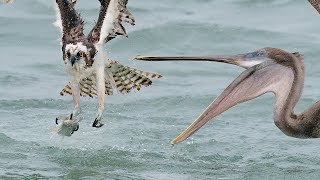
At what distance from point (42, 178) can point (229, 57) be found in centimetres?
246

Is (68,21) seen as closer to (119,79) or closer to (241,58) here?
(119,79)

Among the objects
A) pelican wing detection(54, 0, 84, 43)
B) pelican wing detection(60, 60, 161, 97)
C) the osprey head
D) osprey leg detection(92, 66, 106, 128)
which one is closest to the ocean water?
osprey leg detection(92, 66, 106, 128)

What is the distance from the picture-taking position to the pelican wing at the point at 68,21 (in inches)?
468

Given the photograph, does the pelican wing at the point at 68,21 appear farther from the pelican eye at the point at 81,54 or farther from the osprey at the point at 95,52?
the pelican eye at the point at 81,54

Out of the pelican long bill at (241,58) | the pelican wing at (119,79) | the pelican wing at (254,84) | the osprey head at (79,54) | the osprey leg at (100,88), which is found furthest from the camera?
the pelican wing at (119,79)

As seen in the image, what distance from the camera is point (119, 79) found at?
40.6 feet

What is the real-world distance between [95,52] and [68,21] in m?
0.43

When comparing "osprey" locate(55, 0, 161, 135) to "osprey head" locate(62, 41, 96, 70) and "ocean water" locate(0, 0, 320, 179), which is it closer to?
"osprey head" locate(62, 41, 96, 70)

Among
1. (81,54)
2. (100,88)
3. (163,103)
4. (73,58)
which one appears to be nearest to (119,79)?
(100,88)

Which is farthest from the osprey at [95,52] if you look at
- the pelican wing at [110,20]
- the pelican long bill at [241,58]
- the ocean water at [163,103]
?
the pelican long bill at [241,58]

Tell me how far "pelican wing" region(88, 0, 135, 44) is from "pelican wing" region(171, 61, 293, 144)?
9.46 feet

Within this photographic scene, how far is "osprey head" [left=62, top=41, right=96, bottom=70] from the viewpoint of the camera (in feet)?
38.8

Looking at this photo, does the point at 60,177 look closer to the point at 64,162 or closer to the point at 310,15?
the point at 64,162

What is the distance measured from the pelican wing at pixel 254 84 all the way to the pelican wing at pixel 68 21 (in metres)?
3.29
